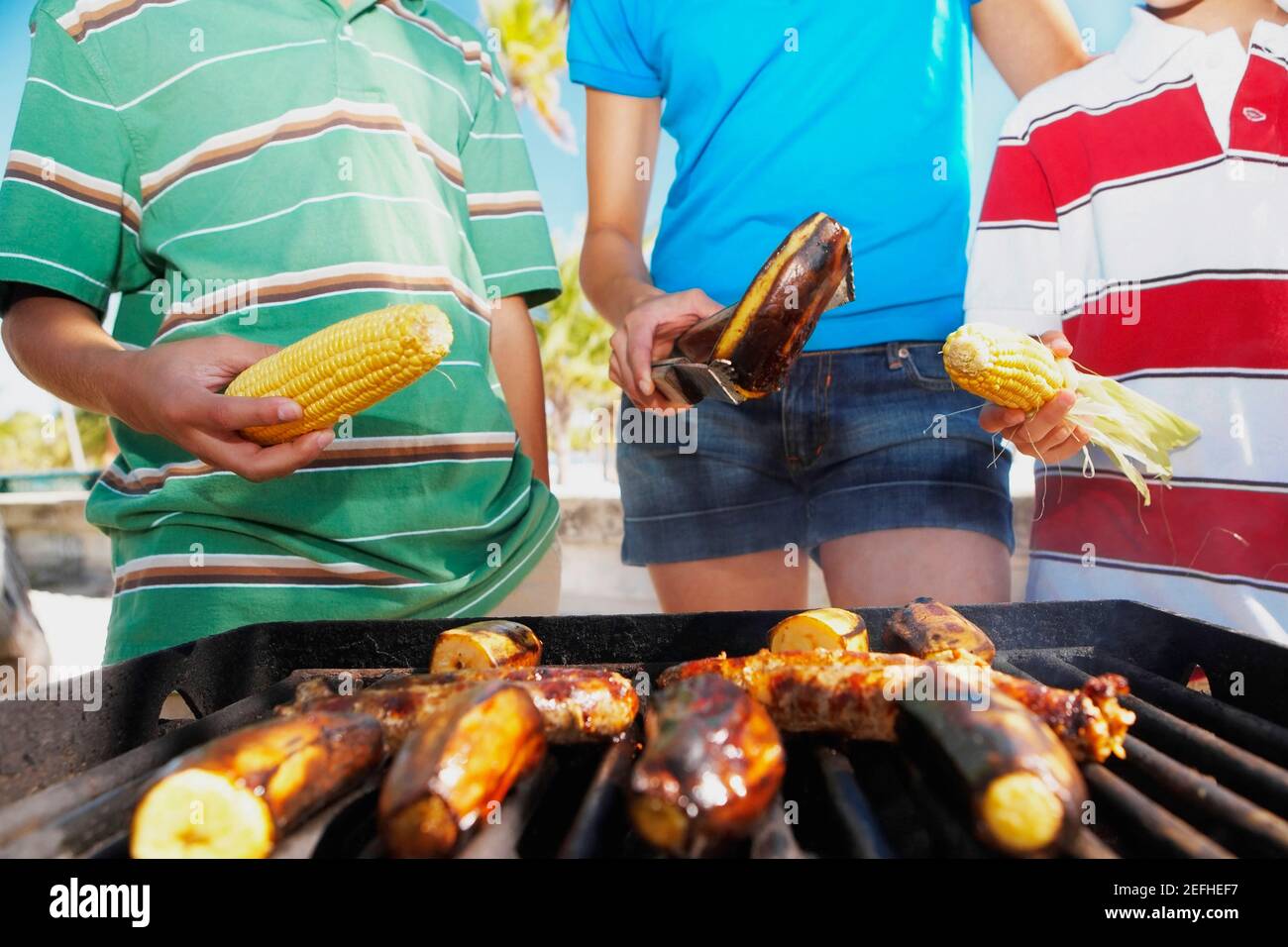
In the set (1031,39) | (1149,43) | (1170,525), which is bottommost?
(1170,525)

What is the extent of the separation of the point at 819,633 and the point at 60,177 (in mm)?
2496

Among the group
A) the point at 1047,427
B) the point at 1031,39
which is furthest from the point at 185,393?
the point at 1031,39

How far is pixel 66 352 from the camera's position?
2.40 meters

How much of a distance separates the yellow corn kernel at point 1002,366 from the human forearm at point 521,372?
→ 1.68 metres

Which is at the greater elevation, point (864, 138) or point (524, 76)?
point (524, 76)

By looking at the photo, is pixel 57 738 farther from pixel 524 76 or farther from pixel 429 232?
pixel 524 76

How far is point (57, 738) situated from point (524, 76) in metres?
29.1

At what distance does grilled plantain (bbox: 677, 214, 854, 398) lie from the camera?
2.06 meters

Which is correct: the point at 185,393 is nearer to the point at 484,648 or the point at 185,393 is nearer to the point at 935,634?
the point at 484,648

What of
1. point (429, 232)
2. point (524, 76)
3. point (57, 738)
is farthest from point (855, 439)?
point (524, 76)

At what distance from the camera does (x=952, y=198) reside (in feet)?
10.0

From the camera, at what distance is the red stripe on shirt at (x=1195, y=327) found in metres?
2.46

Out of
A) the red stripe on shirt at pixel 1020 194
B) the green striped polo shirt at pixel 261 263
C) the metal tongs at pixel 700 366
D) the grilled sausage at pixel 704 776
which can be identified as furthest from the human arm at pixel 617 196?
the grilled sausage at pixel 704 776

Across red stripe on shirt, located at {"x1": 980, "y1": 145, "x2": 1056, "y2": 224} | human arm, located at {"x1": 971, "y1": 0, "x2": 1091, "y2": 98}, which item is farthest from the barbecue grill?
human arm, located at {"x1": 971, "y1": 0, "x2": 1091, "y2": 98}
